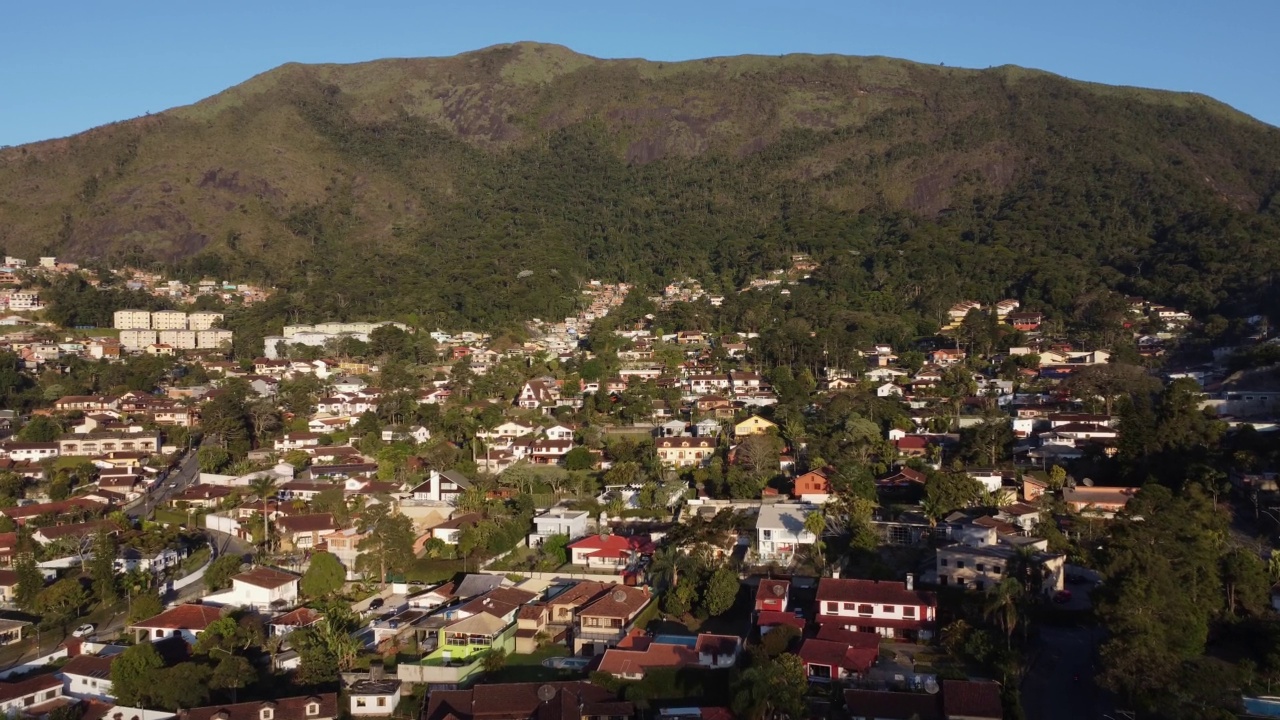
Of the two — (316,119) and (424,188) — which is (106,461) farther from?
(316,119)

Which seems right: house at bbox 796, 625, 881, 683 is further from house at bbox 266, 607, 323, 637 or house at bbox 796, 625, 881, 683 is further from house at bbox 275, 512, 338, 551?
house at bbox 275, 512, 338, 551

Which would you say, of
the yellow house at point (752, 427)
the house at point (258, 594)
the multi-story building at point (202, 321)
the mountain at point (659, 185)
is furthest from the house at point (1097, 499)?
the multi-story building at point (202, 321)

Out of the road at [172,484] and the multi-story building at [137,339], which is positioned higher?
the multi-story building at [137,339]

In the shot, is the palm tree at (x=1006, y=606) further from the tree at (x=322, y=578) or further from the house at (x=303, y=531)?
the house at (x=303, y=531)

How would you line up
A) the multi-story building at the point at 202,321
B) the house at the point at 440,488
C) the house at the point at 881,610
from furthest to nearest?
the multi-story building at the point at 202,321 → the house at the point at 440,488 → the house at the point at 881,610

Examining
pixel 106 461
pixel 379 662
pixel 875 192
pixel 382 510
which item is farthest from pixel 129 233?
pixel 379 662

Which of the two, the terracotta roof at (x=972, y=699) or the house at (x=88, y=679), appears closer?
the terracotta roof at (x=972, y=699)

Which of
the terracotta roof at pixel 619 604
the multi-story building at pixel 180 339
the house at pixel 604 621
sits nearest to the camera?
the house at pixel 604 621
